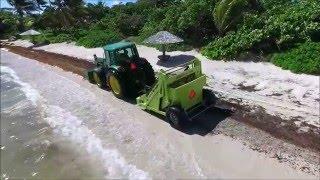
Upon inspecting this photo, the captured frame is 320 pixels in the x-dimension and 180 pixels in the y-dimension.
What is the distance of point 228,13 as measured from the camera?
1709cm

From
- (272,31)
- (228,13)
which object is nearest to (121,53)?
(228,13)

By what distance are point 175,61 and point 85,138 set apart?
327 inches

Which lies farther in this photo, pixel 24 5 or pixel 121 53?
pixel 24 5

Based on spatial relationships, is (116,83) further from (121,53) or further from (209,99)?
(209,99)

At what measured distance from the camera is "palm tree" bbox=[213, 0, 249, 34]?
56.0 feet

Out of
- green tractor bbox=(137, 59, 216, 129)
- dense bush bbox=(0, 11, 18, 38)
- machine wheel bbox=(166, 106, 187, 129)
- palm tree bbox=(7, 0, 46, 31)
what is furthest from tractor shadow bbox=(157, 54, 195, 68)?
dense bush bbox=(0, 11, 18, 38)

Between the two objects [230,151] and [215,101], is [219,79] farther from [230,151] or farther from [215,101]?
[230,151]

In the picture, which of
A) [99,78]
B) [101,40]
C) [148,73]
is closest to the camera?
[148,73]

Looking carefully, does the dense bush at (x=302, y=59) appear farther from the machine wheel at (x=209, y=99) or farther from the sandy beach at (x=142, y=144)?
the sandy beach at (x=142, y=144)

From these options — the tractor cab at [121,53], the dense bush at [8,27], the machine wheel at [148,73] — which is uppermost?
the tractor cab at [121,53]

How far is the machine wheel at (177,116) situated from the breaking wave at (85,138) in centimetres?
177

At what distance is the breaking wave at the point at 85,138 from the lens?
8.52 metres

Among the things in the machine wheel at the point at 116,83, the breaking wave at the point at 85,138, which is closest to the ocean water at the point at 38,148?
the breaking wave at the point at 85,138

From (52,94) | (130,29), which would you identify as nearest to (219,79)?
(52,94)
